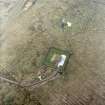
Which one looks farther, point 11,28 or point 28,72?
point 11,28

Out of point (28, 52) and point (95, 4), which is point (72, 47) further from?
point (95, 4)

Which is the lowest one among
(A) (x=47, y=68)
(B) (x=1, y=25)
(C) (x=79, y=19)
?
(A) (x=47, y=68)

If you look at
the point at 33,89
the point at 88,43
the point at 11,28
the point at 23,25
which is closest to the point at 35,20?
the point at 23,25

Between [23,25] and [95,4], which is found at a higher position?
[95,4]

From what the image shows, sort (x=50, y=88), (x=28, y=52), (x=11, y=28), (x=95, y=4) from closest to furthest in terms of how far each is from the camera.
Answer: (x=50, y=88)
(x=28, y=52)
(x=11, y=28)
(x=95, y=4)

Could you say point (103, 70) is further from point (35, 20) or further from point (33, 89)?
point (35, 20)

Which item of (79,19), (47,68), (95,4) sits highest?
(95,4)

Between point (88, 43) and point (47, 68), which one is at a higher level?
point (88, 43)

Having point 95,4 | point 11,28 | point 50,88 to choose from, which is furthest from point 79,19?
point 50,88

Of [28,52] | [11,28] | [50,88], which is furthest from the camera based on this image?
[11,28]
